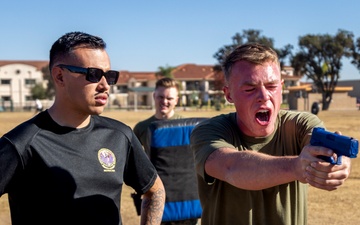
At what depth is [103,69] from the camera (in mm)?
3223

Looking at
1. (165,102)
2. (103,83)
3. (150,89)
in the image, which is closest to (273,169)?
(103,83)

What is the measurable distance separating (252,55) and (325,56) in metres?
65.9

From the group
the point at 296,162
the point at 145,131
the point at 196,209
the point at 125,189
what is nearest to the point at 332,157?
the point at 296,162

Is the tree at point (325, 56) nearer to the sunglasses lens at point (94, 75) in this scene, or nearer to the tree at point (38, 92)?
the tree at point (38, 92)

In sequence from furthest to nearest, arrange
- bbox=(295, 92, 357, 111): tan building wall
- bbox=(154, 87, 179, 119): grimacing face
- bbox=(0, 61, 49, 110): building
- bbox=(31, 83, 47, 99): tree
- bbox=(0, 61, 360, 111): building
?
bbox=(0, 61, 49, 110): building < bbox=(31, 83, 47, 99): tree < bbox=(0, 61, 360, 111): building < bbox=(295, 92, 357, 111): tan building wall < bbox=(154, 87, 179, 119): grimacing face

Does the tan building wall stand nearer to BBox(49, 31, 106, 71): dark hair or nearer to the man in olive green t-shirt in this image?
BBox(49, 31, 106, 71): dark hair

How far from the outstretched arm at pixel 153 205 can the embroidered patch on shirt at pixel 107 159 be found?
441 mm

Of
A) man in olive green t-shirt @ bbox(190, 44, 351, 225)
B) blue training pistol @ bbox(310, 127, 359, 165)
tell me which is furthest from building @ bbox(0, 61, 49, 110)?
blue training pistol @ bbox(310, 127, 359, 165)

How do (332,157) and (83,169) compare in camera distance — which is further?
(83,169)

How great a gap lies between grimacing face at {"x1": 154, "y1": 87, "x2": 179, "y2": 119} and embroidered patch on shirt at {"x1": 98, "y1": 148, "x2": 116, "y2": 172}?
3.80 metres

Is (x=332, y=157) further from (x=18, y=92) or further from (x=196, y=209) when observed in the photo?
(x=18, y=92)

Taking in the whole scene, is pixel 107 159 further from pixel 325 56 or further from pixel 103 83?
pixel 325 56

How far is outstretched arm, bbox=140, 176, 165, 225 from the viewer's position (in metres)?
3.45

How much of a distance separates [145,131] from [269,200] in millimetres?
4325
